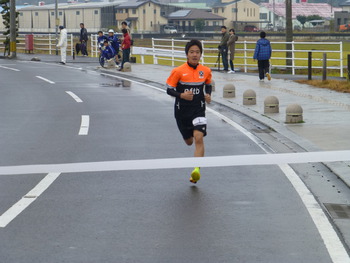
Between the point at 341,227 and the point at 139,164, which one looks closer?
the point at 139,164

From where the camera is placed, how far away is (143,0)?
150375 mm

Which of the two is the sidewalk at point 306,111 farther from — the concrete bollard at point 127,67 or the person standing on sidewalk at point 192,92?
the concrete bollard at point 127,67

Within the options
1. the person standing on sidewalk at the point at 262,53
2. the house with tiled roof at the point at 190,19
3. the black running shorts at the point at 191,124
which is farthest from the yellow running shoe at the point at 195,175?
the house with tiled roof at the point at 190,19

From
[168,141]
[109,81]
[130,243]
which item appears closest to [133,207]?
[130,243]

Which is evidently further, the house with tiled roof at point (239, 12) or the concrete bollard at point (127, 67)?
the house with tiled roof at point (239, 12)

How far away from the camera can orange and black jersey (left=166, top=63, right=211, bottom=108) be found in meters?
9.46

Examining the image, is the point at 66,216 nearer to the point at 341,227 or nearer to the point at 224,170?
the point at 341,227

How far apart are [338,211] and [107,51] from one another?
94.3ft

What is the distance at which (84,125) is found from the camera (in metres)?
15.6

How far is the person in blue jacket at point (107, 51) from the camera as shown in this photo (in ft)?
117

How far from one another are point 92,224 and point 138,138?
645 cm

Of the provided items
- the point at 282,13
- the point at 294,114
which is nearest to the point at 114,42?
the point at 294,114

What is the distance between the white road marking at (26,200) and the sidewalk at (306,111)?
345 cm

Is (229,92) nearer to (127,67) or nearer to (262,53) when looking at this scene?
(262,53)
